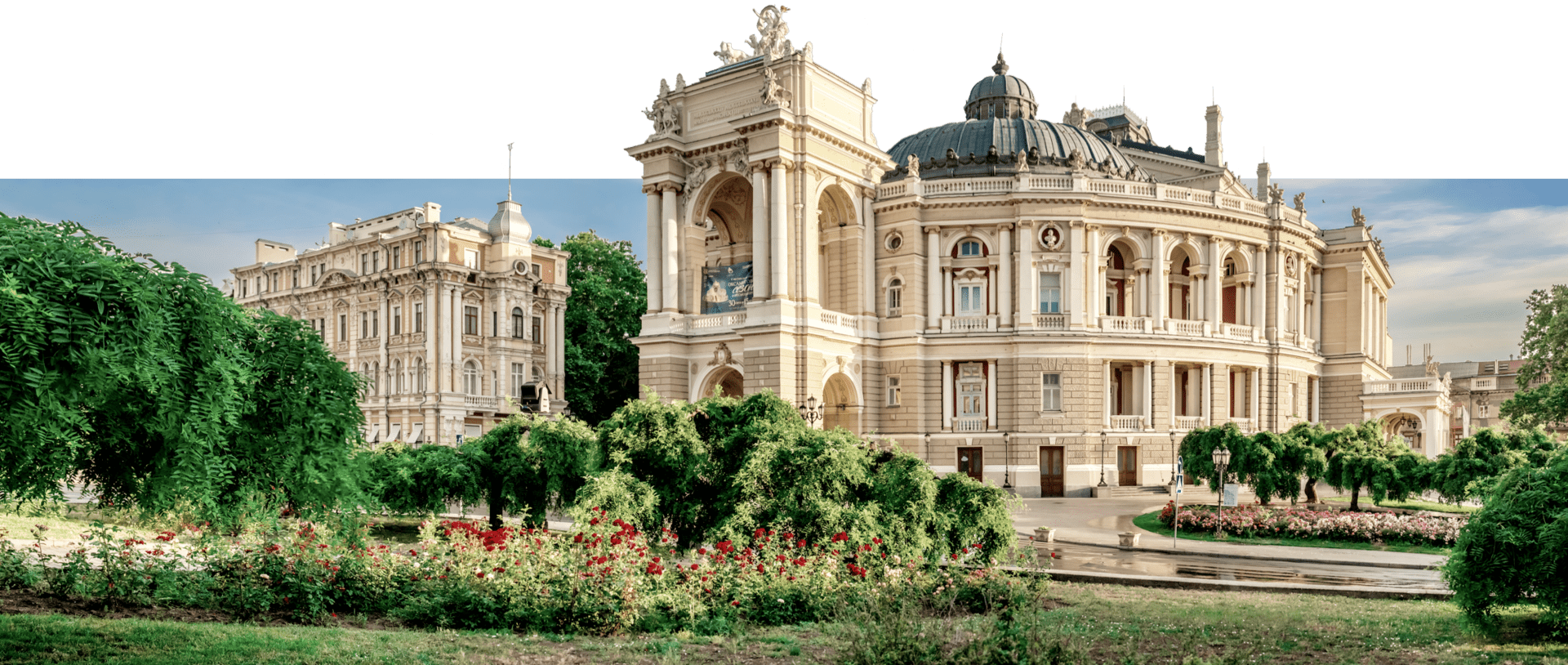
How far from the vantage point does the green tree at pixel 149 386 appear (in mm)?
8695

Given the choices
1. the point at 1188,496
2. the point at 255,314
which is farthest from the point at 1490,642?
the point at 1188,496

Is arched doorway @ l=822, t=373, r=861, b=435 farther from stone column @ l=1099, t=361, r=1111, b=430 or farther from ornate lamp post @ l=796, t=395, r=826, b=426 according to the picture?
stone column @ l=1099, t=361, r=1111, b=430

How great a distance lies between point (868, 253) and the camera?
5022 centimetres

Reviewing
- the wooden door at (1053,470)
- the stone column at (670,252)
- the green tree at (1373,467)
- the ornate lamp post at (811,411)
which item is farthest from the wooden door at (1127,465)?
the stone column at (670,252)

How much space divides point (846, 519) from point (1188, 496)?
1346 inches

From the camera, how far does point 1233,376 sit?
173 feet

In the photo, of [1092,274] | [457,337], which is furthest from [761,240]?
[457,337]

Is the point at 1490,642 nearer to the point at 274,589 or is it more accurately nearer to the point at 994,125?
the point at 274,589

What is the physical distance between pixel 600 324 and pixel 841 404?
90.0 feet

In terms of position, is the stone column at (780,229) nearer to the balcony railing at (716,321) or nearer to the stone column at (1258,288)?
the balcony railing at (716,321)

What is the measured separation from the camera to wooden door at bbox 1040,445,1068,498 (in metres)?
47.2

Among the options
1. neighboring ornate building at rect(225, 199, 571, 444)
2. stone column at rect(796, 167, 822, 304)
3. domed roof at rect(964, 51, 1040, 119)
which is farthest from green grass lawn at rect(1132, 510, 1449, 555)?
neighboring ornate building at rect(225, 199, 571, 444)

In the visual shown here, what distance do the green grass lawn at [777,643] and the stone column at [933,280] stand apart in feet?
117

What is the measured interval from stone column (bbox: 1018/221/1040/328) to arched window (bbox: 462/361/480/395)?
3481 centimetres
